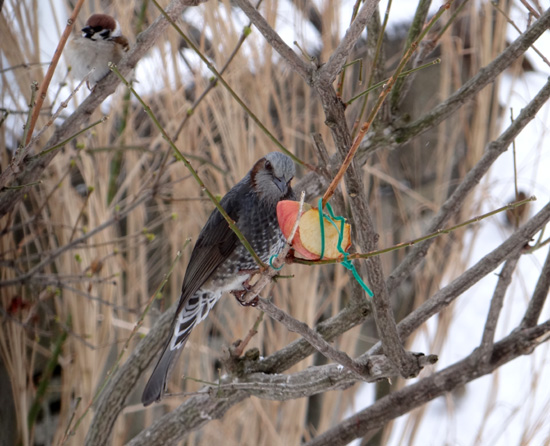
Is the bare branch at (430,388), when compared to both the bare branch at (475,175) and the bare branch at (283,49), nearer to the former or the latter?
the bare branch at (475,175)

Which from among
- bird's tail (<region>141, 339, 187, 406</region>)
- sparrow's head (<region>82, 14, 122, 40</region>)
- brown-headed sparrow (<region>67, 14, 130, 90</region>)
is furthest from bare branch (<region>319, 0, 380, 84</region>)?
sparrow's head (<region>82, 14, 122, 40</region>)

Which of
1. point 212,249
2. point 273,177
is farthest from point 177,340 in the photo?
point 273,177

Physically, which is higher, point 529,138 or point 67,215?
point 529,138

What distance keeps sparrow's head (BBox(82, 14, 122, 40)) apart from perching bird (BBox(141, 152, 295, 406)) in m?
0.83

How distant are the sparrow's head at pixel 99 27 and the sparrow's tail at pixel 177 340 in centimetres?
99

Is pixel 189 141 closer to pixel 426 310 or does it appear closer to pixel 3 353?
pixel 3 353

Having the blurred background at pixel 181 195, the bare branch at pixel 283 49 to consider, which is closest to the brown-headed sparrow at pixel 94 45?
the blurred background at pixel 181 195

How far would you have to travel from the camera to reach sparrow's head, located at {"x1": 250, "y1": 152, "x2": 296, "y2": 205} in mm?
1448

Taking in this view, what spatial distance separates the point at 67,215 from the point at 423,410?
152 cm

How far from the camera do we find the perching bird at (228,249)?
1.65 meters

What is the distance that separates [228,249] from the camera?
5.47 ft

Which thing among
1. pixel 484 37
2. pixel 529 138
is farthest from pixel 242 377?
pixel 529 138

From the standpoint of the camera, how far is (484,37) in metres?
2.20

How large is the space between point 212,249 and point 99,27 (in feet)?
3.15
